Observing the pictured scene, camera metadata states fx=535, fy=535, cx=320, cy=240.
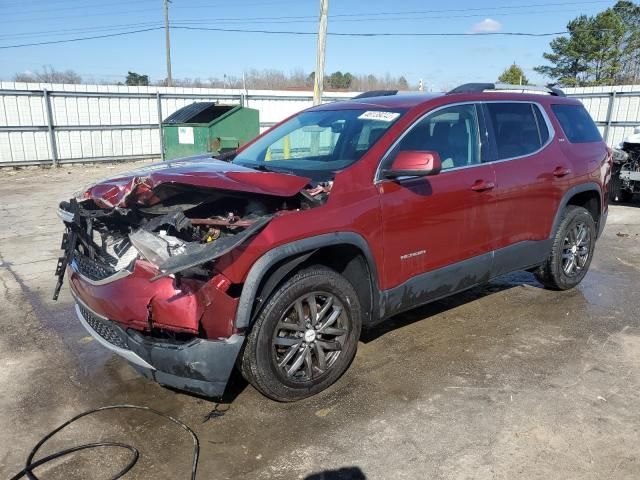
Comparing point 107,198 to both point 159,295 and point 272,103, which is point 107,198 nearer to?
point 159,295

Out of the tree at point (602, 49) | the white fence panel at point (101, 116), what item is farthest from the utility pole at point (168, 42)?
the tree at point (602, 49)

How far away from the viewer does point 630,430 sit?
301cm

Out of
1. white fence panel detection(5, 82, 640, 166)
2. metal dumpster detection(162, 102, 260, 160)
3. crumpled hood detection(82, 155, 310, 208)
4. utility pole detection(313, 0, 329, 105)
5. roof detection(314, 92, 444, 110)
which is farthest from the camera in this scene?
white fence panel detection(5, 82, 640, 166)

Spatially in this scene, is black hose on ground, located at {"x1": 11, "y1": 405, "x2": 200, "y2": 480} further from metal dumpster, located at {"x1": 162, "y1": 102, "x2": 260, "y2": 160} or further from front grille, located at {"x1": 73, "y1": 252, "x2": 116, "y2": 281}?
metal dumpster, located at {"x1": 162, "y1": 102, "x2": 260, "y2": 160}

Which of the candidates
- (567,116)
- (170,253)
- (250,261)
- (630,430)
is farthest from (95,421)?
(567,116)

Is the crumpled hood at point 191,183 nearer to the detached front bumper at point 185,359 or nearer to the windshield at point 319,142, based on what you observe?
the windshield at point 319,142

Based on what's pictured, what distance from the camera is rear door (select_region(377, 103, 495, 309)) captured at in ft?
11.5

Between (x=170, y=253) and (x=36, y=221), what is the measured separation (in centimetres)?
699

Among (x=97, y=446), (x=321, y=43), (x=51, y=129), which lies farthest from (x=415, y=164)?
(x=51, y=129)

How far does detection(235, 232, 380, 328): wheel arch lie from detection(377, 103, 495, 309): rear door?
6.4 inches

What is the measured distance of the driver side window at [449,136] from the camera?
373 cm

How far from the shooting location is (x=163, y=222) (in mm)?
2934

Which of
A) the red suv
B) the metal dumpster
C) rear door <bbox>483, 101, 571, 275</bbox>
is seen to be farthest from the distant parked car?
the metal dumpster

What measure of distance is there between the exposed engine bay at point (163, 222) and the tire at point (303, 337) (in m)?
0.44
